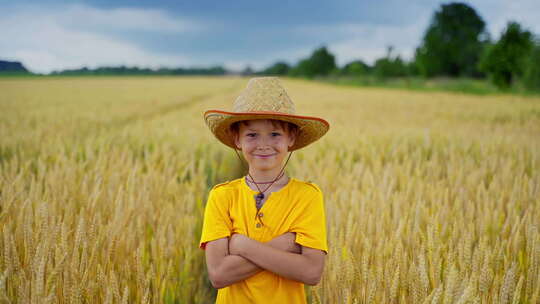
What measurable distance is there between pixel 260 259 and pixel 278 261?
53 millimetres

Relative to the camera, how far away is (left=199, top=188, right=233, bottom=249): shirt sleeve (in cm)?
107

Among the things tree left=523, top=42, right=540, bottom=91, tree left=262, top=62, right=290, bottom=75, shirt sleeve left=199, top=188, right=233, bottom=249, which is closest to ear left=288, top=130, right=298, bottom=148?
shirt sleeve left=199, top=188, right=233, bottom=249

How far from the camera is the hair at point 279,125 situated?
3.69 feet

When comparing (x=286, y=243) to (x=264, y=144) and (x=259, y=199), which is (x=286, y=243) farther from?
(x=264, y=144)

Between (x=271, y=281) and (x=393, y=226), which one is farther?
(x=393, y=226)

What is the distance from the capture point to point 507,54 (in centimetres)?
2570

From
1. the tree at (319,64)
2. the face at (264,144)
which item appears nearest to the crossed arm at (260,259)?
the face at (264,144)

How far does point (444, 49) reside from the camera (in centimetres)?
5266

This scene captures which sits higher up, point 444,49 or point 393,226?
point 444,49

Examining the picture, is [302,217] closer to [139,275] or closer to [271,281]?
[271,281]

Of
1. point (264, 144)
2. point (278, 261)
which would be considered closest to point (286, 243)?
point (278, 261)

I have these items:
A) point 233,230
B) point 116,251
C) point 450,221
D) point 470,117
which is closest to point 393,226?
point 450,221

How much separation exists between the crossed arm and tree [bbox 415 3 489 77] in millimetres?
52191

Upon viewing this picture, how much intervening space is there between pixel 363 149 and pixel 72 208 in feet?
9.34
